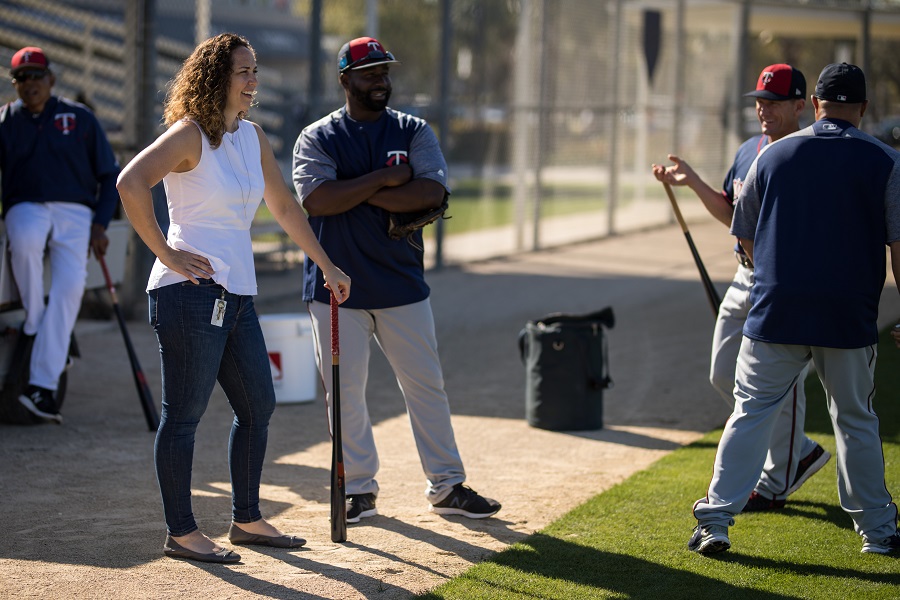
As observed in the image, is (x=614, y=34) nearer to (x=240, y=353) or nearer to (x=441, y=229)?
(x=441, y=229)

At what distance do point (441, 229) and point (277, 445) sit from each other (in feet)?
23.0

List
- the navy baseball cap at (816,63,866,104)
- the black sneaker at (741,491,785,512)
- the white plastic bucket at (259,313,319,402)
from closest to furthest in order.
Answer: the navy baseball cap at (816,63,866,104), the black sneaker at (741,491,785,512), the white plastic bucket at (259,313,319,402)

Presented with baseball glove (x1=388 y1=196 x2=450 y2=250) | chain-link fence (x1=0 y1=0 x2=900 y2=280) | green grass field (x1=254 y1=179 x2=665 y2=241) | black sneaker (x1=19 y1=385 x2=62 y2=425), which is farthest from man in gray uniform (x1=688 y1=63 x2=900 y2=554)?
green grass field (x1=254 y1=179 x2=665 y2=241)

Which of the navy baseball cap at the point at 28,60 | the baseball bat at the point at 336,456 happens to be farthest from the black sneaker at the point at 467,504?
the navy baseball cap at the point at 28,60

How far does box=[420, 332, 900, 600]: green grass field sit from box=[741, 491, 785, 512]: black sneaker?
0.05 metres

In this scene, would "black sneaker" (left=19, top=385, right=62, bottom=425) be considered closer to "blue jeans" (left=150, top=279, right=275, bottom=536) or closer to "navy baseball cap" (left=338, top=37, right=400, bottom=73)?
"blue jeans" (left=150, top=279, right=275, bottom=536)

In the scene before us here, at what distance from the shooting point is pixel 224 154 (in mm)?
4363

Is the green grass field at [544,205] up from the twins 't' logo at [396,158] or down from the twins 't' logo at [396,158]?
down

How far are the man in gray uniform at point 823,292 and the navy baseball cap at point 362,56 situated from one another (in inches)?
64.4

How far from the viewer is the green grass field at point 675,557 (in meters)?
4.26

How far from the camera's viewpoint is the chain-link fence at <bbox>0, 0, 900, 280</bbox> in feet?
43.8

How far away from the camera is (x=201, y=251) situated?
432 centimetres

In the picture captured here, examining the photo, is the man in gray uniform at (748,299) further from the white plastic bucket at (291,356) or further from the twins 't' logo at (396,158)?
the white plastic bucket at (291,356)

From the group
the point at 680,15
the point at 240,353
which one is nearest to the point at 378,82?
the point at 240,353
